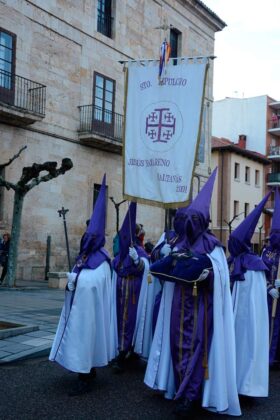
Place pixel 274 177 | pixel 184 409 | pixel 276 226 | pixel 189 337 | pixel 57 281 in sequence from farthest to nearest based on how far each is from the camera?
1. pixel 274 177
2. pixel 57 281
3. pixel 276 226
4. pixel 189 337
5. pixel 184 409

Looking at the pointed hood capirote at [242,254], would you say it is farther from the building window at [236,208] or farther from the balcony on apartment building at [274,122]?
the balcony on apartment building at [274,122]

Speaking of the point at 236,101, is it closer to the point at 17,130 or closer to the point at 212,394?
the point at 17,130

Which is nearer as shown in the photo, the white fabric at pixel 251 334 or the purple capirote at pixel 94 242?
the white fabric at pixel 251 334

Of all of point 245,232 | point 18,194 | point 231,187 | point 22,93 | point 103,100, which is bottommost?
point 245,232

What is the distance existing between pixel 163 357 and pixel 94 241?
143 cm

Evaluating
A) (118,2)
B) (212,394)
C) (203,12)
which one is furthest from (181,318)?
(203,12)

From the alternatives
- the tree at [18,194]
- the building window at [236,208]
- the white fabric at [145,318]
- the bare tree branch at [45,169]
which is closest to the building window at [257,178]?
the building window at [236,208]

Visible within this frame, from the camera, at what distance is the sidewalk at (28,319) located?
7270mm

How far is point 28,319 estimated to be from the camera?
9.76 m

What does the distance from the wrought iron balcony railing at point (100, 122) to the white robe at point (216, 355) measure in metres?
17.4

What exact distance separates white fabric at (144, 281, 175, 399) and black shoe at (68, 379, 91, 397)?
73cm

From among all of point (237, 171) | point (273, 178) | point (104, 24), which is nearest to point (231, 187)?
point (237, 171)

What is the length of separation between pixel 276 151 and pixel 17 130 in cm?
3251

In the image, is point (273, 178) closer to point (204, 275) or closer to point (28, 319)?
point (28, 319)
